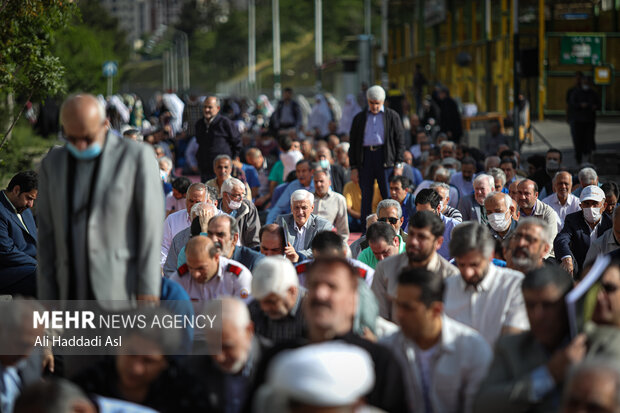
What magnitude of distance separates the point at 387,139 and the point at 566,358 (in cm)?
993

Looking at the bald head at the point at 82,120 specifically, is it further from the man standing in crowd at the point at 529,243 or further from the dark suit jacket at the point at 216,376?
the man standing in crowd at the point at 529,243

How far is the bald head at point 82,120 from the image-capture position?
5238 mm

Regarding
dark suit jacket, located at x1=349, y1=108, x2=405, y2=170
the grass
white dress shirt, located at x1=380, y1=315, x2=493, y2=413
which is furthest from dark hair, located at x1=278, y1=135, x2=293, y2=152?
white dress shirt, located at x1=380, y1=315, x2=493, y2=413

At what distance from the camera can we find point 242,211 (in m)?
10.8

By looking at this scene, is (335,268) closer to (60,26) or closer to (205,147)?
(60,26)

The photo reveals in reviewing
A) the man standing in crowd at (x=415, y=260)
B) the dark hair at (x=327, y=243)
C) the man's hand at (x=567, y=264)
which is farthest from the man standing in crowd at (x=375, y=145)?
the man standing in crowd at (x=415, y=260)

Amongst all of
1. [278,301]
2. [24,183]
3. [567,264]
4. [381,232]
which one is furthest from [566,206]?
[278,301]

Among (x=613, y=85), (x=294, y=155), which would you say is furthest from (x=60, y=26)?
(x=613, y=85)

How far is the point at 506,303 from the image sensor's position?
6047 mm

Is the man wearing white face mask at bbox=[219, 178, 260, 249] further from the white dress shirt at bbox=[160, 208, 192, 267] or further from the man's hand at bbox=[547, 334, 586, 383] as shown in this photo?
the man's hand at bbox=[547, 334, 586, 383]

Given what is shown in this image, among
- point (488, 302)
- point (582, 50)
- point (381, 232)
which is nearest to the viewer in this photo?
point (488, 302)

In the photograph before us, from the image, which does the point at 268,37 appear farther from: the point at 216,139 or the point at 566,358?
the point at 566,358

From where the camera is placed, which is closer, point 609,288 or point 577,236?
point 609,288

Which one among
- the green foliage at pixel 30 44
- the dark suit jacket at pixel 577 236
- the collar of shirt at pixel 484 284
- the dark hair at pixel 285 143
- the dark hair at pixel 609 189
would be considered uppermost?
the green foliage at pixel 30 44
